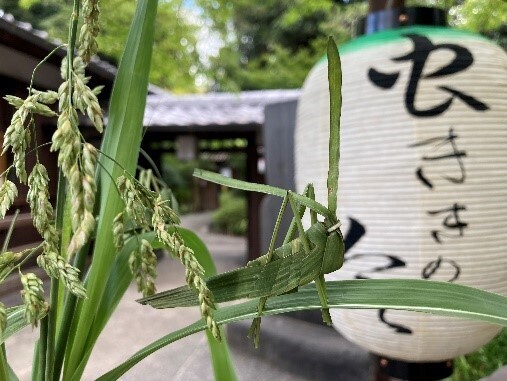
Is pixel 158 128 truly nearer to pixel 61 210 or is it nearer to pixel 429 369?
pixel 429 369

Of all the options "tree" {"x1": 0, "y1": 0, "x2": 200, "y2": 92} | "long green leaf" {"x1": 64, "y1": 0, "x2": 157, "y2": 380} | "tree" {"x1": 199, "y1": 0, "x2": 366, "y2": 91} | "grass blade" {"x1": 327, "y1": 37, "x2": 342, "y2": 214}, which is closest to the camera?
"grass blade" {"x1": 327, "y1": 37, "x2": 342, "y2": 214}

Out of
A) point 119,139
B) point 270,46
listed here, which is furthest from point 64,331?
point 270,46

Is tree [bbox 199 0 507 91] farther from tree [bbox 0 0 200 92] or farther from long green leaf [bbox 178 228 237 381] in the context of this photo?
long green leaf [bbox 178 228 237 381]

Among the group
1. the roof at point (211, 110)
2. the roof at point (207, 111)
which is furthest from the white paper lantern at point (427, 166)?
the roof at point (211, 110)

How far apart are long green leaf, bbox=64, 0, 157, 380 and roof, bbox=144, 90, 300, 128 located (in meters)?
3.08

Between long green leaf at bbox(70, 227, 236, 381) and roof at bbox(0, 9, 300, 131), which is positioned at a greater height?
roof at bbox(0, 9, 300, 131)

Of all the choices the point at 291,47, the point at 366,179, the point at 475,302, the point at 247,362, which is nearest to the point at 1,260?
the point at 475,302

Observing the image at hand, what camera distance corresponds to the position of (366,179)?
→ 0.82m

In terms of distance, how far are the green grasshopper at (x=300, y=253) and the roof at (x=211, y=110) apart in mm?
3208

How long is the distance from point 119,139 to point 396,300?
28 centimetres

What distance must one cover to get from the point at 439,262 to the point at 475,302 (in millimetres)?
504

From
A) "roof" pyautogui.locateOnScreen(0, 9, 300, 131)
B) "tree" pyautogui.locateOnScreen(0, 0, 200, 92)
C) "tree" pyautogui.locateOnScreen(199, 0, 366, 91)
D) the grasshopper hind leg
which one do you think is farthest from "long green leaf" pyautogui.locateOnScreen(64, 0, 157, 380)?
"tree" pyautogui.locateOnScreen(199, 0, 366, 91)

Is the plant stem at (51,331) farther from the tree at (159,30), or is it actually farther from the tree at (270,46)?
the tree at (270,46)

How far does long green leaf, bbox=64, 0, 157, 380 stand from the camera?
1.33 ft
